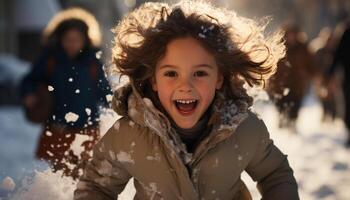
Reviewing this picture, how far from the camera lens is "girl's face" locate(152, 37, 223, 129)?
9.95ft

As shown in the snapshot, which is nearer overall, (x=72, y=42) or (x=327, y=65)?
(x=72, y=42)

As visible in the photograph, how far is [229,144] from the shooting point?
10.3 ft

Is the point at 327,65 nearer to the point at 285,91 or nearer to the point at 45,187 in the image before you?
the point at 285,91

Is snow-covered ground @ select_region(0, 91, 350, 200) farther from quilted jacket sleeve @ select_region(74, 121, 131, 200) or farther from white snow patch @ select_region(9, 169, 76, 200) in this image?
quilted jacket sleeve @ select_region(74, 121, 131, 200)

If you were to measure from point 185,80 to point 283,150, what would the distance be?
3.45 m

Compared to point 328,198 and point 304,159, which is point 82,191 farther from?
point 304,159

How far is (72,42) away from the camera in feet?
19.1

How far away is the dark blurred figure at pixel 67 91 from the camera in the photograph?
4.33 meters

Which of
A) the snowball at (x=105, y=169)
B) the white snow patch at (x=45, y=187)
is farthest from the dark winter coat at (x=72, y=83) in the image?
the snowball at (x=105, y=169)

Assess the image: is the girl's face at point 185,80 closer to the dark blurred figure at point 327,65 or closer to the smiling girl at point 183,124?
the smiling girl at point 183,124

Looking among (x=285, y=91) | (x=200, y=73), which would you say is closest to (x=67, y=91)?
(x=285, y=91)

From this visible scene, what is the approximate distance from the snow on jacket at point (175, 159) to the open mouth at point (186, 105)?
8 cm

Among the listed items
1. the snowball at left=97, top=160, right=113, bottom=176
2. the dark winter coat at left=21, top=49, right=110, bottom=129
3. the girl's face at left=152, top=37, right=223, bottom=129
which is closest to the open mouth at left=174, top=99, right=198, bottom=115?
the girl's face at left=152, top=37, right=223, bottom=129

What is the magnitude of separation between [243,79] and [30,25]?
14.7 metres
